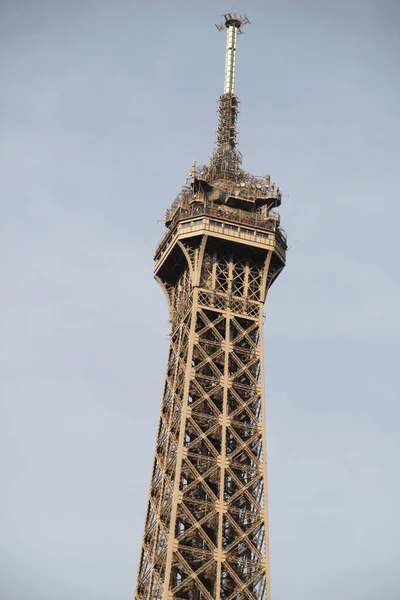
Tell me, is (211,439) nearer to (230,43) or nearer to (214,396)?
(214,396)

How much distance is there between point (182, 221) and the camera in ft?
378

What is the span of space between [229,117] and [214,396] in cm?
3559

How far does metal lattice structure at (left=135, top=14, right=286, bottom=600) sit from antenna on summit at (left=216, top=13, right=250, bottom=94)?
1128 centimetres

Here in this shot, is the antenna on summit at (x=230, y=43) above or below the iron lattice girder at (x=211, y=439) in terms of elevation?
above

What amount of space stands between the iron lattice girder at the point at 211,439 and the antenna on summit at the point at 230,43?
24.9 m

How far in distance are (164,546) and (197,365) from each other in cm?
1689

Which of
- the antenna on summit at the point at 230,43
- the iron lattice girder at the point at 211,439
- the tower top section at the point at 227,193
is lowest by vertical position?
the iron lattice girder at the point at 211,439

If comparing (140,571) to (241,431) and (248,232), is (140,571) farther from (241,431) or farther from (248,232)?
(248,232)

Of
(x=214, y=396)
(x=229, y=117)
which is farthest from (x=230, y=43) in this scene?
(x=214, y=396)

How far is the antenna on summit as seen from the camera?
132000 mm

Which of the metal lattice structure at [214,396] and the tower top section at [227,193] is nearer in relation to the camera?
the metal lattice structure at [214,396]

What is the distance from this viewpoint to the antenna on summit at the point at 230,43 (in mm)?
132000

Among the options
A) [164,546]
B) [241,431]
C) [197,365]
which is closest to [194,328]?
[197,365]

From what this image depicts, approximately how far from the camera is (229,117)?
423ft
